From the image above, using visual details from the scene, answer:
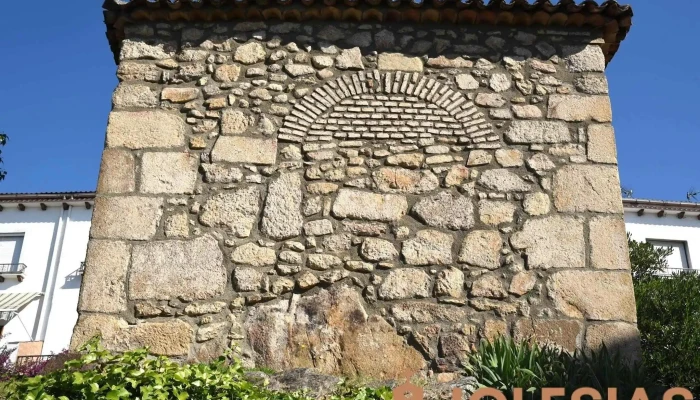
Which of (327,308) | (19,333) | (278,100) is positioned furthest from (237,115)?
(19,333)

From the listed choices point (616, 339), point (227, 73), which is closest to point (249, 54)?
point (227, 73)

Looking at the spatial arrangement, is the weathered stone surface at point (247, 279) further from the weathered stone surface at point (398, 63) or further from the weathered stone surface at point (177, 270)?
the weathered stone surface at point (398, 63)

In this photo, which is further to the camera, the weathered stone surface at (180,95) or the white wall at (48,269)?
the white wall at (48,269)

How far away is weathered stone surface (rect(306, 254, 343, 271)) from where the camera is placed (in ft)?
13.4

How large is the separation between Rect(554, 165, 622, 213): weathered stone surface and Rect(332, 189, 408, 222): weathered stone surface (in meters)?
1.13

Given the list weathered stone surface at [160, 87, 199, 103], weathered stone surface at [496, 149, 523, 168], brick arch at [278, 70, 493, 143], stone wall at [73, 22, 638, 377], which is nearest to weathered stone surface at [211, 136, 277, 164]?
stone wall at [73, 22, 638, 377]

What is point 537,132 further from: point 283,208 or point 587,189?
point 283,208

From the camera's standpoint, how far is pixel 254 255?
4113 millimetres

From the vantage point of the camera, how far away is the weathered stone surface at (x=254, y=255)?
4.10 meters

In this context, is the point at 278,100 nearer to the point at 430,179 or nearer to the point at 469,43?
the point at 430,179

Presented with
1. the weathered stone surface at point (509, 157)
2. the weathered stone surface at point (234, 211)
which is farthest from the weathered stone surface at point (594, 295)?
the weathered stone surface at point (234, 211)

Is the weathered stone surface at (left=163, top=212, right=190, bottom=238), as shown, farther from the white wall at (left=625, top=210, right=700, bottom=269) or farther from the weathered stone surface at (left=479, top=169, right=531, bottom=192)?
the white wall at (left=625, top=210, right=700, bottom=269)

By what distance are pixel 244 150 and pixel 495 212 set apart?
6.11ft

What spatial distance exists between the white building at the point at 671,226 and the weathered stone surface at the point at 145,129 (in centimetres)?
1558
